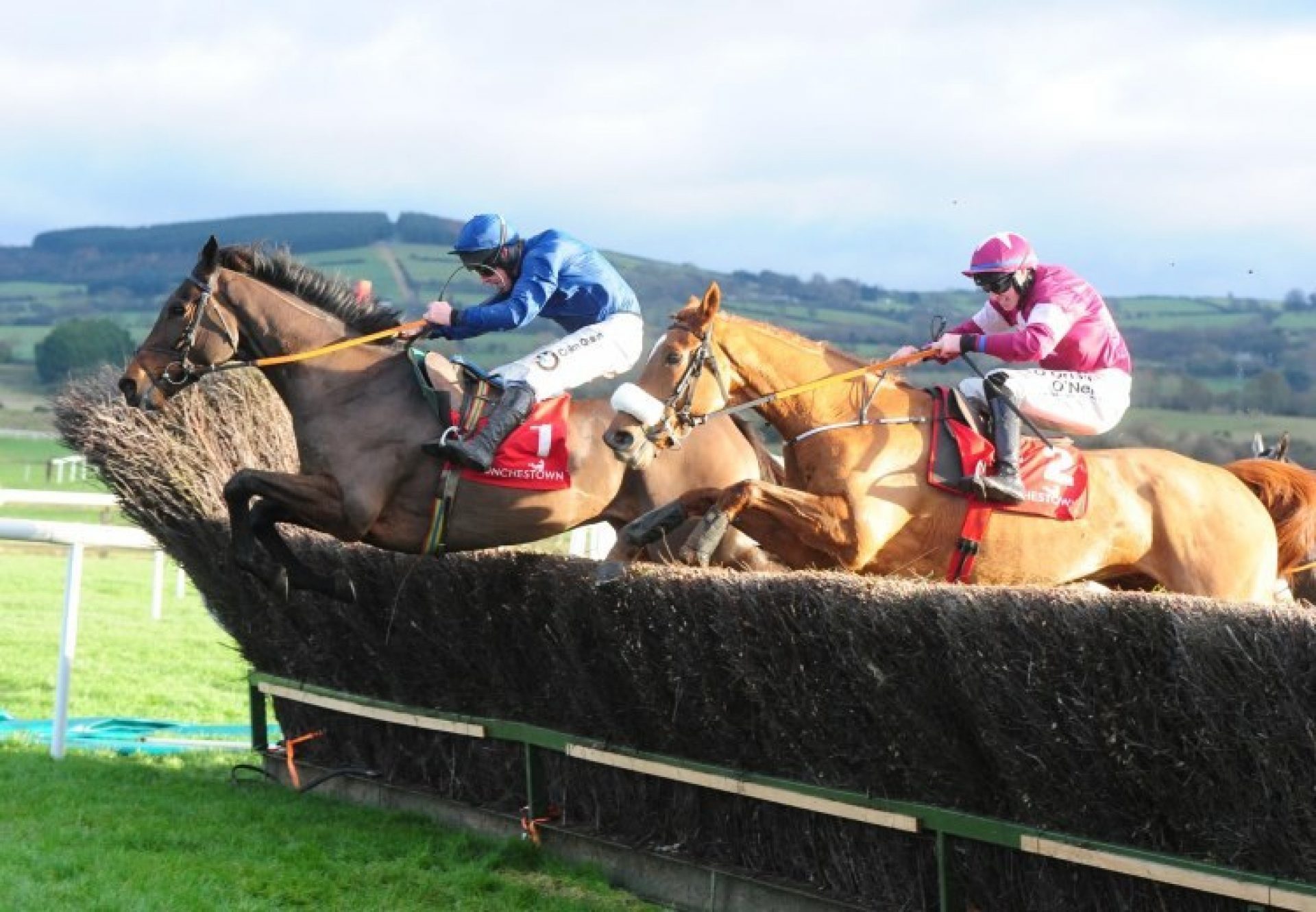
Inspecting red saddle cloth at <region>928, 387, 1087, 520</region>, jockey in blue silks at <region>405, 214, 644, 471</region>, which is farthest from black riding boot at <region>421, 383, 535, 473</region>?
red saddle cloth at <region>928, 387, 1087, 520</region>

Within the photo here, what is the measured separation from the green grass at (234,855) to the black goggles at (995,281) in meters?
2.74

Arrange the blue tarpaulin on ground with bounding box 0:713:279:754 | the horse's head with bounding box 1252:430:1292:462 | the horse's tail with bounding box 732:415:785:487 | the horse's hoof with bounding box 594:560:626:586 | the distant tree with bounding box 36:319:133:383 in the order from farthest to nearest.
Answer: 1. the distant tree with bounding box 36:319:133:383
2. the horse's head with bounding box 1252:430:1292:462
3. the blue tarpaulin on ground with bounding box 0:713:279:754
4. the horse's tail with bounding box 732:415:785:487
5. the horse's hoof with bounding box 594:560:626:586

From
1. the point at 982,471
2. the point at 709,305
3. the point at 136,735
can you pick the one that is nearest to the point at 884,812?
the point at 982,471

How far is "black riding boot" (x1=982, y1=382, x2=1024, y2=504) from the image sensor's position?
255 inches

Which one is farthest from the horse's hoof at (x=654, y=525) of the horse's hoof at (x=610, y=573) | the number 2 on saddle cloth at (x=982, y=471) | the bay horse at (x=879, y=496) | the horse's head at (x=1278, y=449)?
the horse's head at (x=1278, y=449)

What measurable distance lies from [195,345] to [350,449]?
84 cm

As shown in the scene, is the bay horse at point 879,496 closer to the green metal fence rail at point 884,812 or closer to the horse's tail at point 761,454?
the horse's tail at point 761,454

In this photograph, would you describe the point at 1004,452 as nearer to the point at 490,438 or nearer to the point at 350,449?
the point at 490,438

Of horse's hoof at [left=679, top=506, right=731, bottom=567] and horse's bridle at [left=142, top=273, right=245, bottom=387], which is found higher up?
Answer: horse's bridle at [left=142, top=273, right=245, bottom=387]

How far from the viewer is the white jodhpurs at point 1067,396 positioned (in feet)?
21.9

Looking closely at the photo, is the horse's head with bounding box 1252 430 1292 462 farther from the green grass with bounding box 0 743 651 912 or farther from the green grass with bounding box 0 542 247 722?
the green grass with bounding box 0 542 247 722

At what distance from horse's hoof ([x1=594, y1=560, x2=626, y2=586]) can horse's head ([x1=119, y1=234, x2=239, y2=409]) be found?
7.54 feet

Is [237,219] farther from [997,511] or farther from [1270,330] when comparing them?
[997,511]

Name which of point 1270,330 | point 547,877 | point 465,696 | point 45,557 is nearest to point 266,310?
point 465,696
